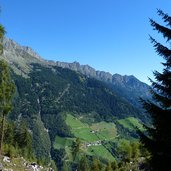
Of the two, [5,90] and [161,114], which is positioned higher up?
[5,90]

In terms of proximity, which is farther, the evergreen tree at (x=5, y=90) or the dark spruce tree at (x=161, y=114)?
the evergreen tree at (x=5, y=90)

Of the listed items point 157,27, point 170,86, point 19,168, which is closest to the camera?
point 170,86

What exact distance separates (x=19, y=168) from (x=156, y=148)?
53554 mm

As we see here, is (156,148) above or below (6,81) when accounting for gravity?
below

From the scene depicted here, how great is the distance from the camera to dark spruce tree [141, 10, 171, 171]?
18.6 meters

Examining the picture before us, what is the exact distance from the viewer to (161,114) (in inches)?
745

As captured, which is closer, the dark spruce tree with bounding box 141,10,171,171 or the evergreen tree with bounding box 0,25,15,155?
the dark spruce tree with bounding box 141,10,171,171

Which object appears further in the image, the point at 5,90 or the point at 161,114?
the point at 5,90

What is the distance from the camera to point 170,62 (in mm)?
19219

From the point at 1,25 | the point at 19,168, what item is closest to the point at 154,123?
the point at 1,25

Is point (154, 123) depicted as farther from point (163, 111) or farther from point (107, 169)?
point (107, 169)

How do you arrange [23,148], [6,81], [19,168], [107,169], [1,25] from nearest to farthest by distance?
[1,25] → [6,81] → [19,168] → [107,169] → [23,148]

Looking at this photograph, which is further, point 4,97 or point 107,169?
point 107,169

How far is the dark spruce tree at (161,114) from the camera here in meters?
18.6
